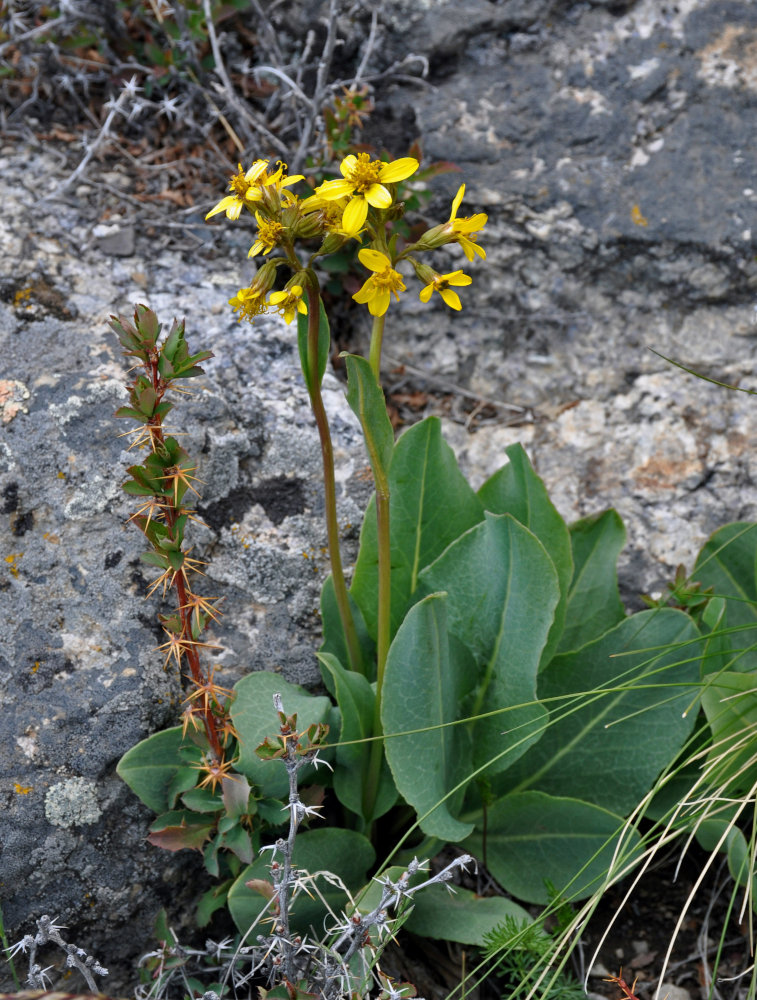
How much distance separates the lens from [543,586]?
171 cm

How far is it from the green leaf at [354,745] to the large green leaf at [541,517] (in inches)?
16.6

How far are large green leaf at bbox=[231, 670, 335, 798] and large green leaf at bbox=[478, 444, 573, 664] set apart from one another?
0.54m

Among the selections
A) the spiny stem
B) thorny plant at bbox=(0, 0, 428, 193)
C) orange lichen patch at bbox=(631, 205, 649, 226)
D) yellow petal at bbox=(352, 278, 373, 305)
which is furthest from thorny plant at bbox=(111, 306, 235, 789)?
orange lichen patch at bbox=(631, 205, 649, 226)

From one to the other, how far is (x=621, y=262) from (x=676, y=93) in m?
0.58

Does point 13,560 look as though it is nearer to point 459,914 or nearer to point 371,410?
point 371,410

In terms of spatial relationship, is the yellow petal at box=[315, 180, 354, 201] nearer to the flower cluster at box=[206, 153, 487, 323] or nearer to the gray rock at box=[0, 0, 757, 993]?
the flower cluster at box=[206, 153, 487, 323]

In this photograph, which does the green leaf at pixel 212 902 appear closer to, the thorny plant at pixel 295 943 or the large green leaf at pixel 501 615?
the thorny plant at pixel 295 943

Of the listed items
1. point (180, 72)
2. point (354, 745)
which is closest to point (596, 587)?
point (354, 745)

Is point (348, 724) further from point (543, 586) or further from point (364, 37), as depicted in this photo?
point (364, 37)

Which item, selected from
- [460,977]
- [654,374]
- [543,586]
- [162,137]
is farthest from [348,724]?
[162,137]

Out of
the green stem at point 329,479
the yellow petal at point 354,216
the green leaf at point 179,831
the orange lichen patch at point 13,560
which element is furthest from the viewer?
the orange lichen patch at point 13,560

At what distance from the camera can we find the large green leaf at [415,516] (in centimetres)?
191

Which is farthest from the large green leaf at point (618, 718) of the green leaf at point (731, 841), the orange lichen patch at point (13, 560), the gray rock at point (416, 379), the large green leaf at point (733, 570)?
the orange lichen patch at point (13, 560)

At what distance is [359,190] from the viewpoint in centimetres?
134
